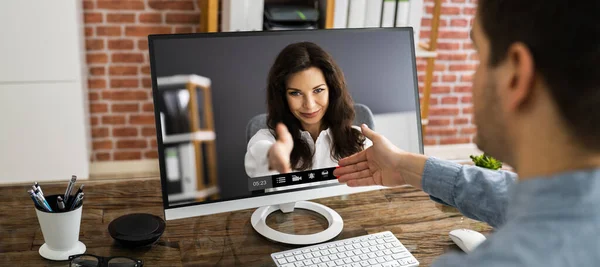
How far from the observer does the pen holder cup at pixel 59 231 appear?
3.93 feet

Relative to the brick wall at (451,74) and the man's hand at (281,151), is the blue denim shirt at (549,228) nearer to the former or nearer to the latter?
the man's hand at (281,151)

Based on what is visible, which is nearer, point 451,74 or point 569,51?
point 569,51

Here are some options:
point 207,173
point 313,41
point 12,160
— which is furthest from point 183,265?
point 12,160

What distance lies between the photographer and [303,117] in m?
1.33

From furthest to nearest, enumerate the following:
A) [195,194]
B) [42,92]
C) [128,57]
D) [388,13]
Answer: [128,57]
[388,13]
[42,92]
[195,194]

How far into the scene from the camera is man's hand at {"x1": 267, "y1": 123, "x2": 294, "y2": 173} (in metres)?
1.32

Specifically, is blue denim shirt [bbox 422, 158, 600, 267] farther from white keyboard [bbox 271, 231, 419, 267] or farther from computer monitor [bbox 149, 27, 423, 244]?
computer monitor [bbox 149, 27, 423, 244]

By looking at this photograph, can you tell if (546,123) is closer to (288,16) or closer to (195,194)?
(195,194)

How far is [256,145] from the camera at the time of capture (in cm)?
131

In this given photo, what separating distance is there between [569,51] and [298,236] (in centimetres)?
81

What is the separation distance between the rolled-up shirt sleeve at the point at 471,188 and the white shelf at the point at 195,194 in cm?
46

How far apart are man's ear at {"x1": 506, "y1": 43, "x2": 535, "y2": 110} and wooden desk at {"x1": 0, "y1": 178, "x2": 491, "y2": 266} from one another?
64 cm

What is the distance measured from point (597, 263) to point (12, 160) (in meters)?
2.86

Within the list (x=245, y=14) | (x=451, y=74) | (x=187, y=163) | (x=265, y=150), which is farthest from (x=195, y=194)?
(x=451, y=74)
